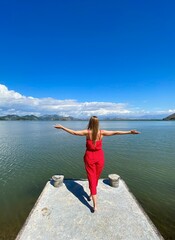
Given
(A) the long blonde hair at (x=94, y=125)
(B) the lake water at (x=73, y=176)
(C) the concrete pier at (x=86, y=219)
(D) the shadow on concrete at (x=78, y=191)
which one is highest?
(A) the long blonde hair at (x=94, y=125)

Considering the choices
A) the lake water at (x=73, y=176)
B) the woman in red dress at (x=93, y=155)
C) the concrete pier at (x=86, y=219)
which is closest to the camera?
the concrete pier at (x=86, y=219)

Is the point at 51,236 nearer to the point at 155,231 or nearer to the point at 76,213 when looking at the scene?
the point at 76,213

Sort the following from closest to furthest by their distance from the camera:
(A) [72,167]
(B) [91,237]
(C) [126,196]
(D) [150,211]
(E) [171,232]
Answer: (B) [91,237] → (E) [171,232] → (C) [126,196] → (D) [150,211] → (A) [72,167]

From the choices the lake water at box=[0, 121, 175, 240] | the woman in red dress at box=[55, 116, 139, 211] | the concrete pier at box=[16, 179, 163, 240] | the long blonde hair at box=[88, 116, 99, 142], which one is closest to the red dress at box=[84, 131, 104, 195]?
the woman in red dress at box=[55, 116, 139, 211]

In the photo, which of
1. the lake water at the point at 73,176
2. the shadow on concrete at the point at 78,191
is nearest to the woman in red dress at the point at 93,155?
the shadow on concrete at the point at 78,191

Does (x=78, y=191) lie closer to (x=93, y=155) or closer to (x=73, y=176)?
(x=93, y=155)

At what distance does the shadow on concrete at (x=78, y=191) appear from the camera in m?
5.77

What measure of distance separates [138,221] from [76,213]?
1.94m

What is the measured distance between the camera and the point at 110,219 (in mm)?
4781

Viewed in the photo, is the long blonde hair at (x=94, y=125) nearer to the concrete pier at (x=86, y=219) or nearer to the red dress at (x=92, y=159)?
the red dress at (x=92, y=159)

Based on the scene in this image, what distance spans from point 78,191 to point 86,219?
1.93 metres

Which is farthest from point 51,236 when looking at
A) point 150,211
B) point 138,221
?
point 150,211

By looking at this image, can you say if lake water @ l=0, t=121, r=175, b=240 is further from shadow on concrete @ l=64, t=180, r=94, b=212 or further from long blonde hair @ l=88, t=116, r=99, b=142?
→ long blonde hair @ l=88, t=116, r=99, b=142

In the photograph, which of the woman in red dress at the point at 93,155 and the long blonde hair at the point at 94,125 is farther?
the woman in red dress at the point at 93,155
